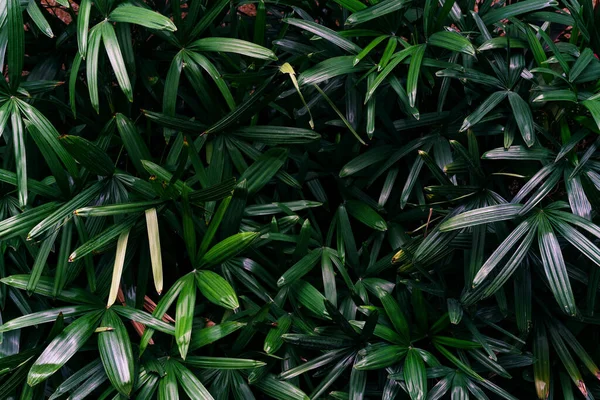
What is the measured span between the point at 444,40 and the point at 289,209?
46 cm

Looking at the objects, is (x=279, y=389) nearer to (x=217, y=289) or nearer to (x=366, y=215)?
(x=217, y=289)

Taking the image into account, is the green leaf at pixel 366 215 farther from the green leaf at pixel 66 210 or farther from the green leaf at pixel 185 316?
the green leaf at pixel 66 210

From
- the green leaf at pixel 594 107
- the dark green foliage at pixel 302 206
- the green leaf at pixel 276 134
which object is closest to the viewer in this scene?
the green leaf at pixel 594 107

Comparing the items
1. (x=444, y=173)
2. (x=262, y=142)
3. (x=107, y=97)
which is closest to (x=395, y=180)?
(x=444, y=173)

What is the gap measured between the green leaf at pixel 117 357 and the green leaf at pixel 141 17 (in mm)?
569

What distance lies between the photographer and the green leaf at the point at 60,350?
46.8 inches

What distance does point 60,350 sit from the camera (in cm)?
121

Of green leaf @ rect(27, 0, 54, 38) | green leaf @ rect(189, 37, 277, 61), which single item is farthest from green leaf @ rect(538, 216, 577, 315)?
green leaf @ rect(27, 0, 54, 38)

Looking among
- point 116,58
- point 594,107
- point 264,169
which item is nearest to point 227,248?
point 264,169

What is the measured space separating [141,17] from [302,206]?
0.49m

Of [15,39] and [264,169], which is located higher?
[15,39]

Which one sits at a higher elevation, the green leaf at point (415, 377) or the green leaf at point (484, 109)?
the green leaf at point (484, 109)

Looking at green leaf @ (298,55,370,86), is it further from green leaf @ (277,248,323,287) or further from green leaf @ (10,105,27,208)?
green leaf @ (10,105,27,208)

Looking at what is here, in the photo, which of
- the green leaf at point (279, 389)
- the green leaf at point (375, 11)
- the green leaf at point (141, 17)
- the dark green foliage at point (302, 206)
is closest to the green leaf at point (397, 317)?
the dark green foliage at point (302, 206)
